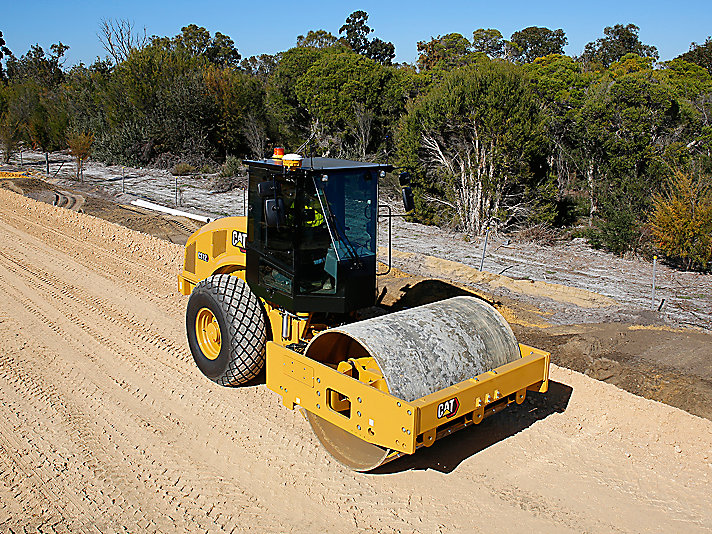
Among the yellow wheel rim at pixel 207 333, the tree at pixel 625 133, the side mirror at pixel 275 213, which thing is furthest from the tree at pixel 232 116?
the side mirror at pixel 275 213

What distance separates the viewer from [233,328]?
20.7ft

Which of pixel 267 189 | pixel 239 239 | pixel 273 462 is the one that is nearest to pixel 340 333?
pixel 273 462

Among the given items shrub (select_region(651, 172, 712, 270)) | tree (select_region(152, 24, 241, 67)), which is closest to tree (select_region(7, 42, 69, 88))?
tree (select_region(152, 24, 241, 67))

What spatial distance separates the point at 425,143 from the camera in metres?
18.8

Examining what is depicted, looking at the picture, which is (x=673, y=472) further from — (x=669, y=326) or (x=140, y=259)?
(x=140, y=259)

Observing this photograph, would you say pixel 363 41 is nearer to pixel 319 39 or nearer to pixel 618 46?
pixel 319 39

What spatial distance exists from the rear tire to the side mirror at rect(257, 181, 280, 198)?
1.26m

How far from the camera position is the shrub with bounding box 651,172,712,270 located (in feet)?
44.2

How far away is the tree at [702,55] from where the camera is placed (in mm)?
40531

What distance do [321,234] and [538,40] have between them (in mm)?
54385

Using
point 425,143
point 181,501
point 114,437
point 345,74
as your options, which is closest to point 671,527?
point 181,501

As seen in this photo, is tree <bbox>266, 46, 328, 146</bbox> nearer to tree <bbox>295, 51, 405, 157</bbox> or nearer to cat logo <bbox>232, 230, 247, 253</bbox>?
tree <bbox>295, 51, 405, 157</bbox>

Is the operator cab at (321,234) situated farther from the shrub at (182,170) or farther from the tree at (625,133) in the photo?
the shrub at (182,170)

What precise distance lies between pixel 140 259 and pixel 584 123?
531 inches
